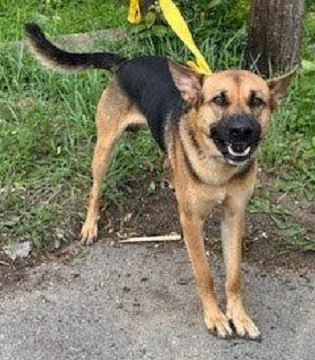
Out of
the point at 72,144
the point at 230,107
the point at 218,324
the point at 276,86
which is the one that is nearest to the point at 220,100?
the point at 230,107

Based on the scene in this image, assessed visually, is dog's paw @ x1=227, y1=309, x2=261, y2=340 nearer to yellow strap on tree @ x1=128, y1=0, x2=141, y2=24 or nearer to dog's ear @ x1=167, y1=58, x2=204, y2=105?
dog's ear @ x1=167, y1=58, x2=204, y2=105

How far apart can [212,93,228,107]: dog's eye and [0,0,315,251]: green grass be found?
130cm

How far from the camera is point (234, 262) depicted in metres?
4.79

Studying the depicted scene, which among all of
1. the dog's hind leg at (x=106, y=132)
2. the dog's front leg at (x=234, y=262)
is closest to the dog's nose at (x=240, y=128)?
the dog's front leg at (x=234, y=262)

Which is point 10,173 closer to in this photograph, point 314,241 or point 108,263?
point 108,263

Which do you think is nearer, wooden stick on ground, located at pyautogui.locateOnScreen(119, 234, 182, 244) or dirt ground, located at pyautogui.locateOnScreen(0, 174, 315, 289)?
dirt ground, located at pyautogui.locateOnScreen(0, 174, 315, 289)

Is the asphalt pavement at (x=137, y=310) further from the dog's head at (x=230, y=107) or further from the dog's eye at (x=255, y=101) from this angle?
the dog's eye at (x=255, y=101)

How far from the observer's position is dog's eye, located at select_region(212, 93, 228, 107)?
4348 millimetres

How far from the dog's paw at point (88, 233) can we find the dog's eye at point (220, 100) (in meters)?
1.39

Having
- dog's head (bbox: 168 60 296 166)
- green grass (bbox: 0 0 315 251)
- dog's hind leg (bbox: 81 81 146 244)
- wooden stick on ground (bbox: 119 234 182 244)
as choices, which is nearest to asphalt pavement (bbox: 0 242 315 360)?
wooden stick on ground (bbox: 119 234 182 244)

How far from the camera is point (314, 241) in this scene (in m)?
5.37

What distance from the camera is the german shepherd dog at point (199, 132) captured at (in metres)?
4.36

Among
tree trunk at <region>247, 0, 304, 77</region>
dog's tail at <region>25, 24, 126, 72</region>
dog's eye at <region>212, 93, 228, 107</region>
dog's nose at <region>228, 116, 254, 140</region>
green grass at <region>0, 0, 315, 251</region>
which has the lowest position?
green grass at <region>0, 0, 315, 251</region>

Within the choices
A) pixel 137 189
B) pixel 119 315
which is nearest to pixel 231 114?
pixel 119 315
